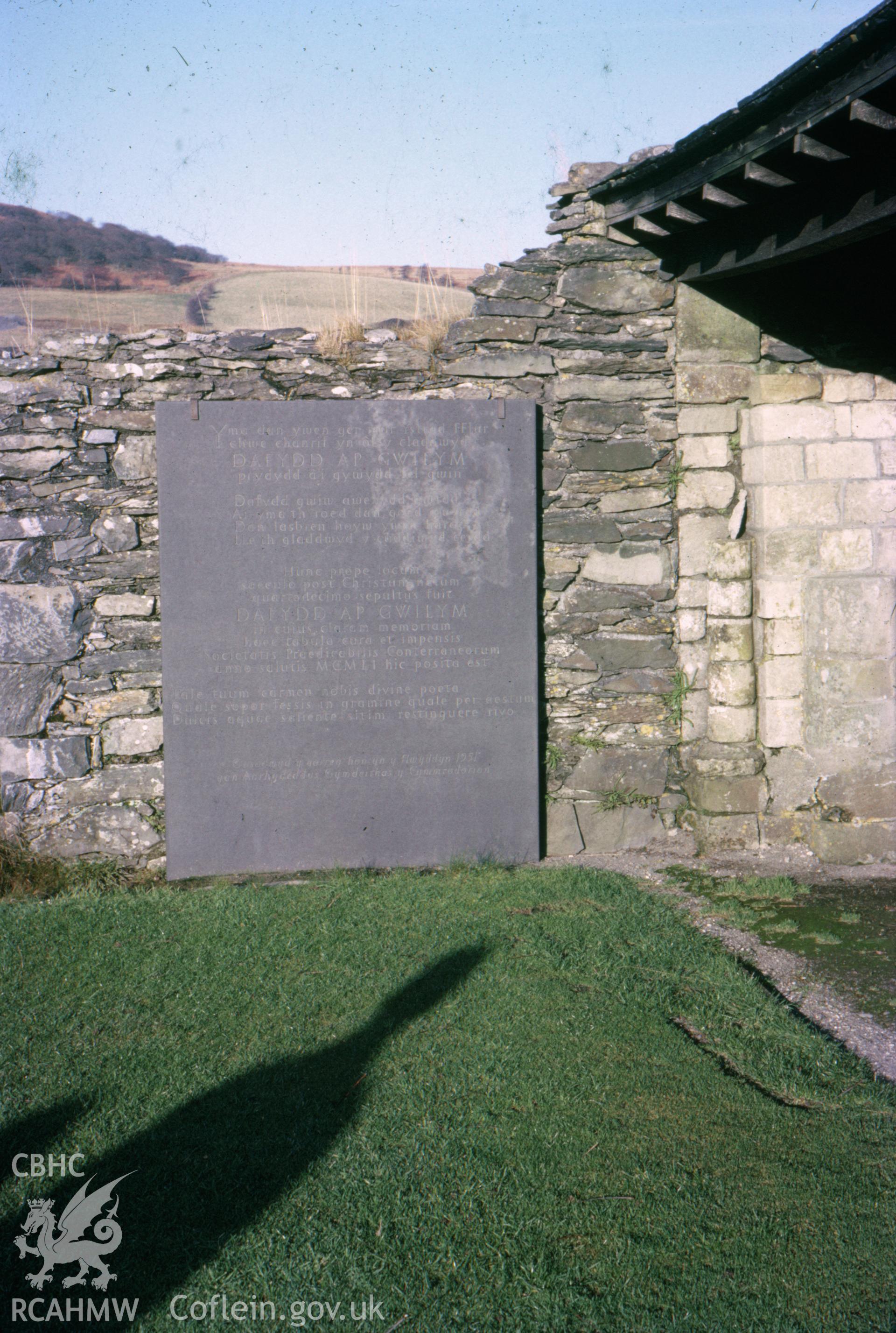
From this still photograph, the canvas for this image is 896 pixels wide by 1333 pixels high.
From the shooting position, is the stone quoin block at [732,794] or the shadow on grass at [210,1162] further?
the stone quoin block at [732,794]

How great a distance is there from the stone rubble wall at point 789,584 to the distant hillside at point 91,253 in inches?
342

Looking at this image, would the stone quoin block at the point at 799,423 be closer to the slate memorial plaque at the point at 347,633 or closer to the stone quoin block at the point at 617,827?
the slate memorial plaque at the point at 347,633

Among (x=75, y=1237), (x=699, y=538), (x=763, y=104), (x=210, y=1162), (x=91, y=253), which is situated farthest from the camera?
(x=91, y=253)

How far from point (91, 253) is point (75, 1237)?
Result: 41.5 ft

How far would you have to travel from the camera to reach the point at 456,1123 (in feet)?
8.83

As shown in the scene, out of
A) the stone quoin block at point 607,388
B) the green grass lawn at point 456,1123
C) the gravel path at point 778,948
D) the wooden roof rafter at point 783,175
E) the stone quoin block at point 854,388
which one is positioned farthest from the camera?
the stone quoin block at point 607,388

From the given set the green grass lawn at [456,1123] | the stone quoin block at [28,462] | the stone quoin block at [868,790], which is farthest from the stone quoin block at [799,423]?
the stone quoin block at [28,462]

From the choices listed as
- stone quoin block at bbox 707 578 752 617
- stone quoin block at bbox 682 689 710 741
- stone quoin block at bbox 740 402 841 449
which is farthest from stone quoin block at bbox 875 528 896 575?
stone quoin block at bbox 682 689 710 741

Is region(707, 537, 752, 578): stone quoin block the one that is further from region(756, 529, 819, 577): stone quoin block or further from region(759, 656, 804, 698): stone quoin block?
region(759, 656, 804, 698): stone quoin block

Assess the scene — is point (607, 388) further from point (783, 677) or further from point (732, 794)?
point (732, 794)

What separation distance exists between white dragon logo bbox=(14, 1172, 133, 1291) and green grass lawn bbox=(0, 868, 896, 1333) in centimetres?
3

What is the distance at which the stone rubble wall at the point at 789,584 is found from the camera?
500 centimetres

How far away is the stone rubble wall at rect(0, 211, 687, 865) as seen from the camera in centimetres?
498

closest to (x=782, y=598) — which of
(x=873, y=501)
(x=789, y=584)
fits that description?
(x=789, y=584)
